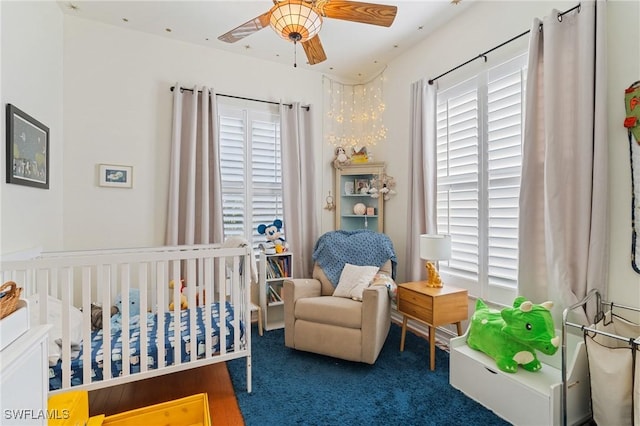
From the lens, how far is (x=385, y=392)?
1990 mm

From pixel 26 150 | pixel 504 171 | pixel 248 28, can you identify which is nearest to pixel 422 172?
pixel 504 171

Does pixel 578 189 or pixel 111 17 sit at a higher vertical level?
pixel 111 17

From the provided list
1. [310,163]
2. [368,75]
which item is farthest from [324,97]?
[310,163]

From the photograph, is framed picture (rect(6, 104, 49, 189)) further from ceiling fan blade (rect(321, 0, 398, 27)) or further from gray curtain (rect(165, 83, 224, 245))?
ceiling fan blade (rect(321, 0, 398, 27))

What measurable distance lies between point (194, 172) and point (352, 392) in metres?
2.25

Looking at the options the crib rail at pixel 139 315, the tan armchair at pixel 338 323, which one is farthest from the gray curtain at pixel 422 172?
the crib rail at pixel 139 315

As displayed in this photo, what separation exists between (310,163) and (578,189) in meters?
2.34

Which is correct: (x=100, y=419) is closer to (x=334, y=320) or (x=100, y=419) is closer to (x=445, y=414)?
(x=334, y=320)

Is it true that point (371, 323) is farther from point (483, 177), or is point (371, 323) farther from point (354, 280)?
point (483, 177)

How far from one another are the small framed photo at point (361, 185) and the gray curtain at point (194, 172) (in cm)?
156

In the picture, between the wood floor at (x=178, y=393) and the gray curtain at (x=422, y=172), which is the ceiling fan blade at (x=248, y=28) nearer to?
the gray curtain at (x=422, y=172)

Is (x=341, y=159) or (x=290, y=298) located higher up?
(x=341, y=159)

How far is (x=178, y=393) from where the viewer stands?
2.00m

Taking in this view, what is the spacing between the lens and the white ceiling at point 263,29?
2451 millimetres
